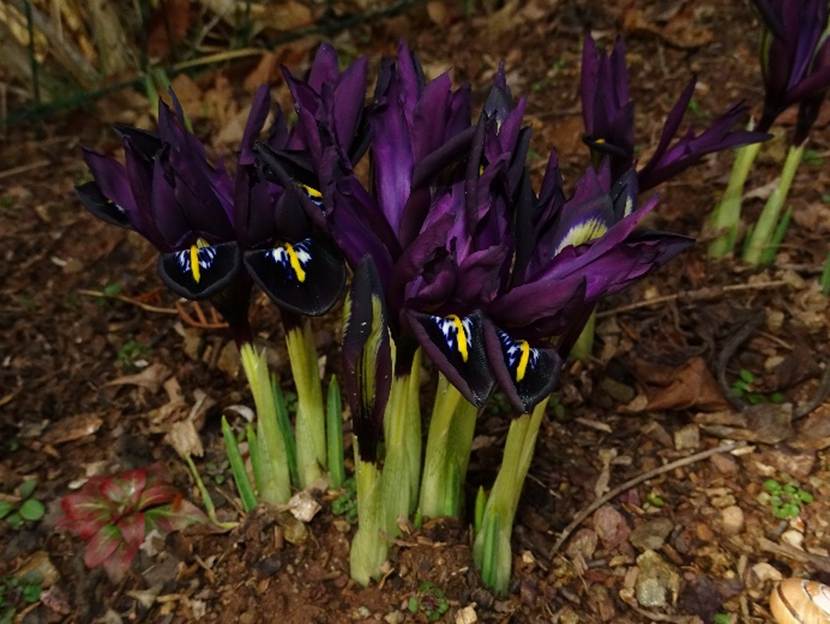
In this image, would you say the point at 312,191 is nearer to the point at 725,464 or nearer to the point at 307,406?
the point at 307,406

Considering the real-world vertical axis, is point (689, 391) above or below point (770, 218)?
below

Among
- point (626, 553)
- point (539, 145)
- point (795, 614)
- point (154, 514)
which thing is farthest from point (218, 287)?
point (539, 145)

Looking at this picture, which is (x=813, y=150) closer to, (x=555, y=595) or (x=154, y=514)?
(x=555, y=595)

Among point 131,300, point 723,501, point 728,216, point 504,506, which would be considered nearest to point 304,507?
point 504,506

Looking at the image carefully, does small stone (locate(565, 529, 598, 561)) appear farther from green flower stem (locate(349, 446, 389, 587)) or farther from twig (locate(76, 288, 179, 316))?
twig (locate(76, 288, 179, 316))

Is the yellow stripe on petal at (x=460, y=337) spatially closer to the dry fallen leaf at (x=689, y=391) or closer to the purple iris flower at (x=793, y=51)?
the dry fallen leaf at (x=689, y=391)

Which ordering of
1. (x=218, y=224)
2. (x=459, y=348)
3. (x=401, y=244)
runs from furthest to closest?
(x=218, y=224)
(x=401, y=244)
(x=459, y=348)
